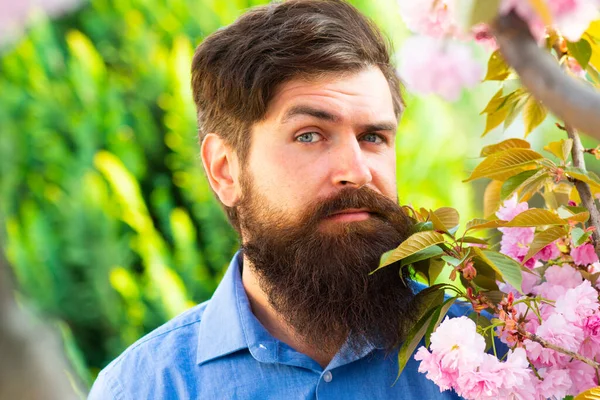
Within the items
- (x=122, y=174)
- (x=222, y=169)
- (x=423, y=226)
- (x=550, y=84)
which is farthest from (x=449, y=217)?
(x=122, y=174)

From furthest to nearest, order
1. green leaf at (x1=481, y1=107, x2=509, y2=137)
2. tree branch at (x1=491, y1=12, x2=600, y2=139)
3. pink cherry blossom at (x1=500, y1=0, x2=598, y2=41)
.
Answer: green leaf at (x1=481, y1=107, x2=509, y2=137), pink cherry blossom at (x1=500, y1=0, x2=598, y2=41), tree branch at (x1=491, y1=12, x2=600, y2=139)

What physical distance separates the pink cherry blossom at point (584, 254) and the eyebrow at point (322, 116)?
0.60 m

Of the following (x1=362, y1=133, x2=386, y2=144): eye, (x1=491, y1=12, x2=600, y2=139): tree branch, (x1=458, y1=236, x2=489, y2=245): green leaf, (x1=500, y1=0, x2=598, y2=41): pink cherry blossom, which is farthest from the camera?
(x1=362, y1=133, x2=386, y2=144): eye

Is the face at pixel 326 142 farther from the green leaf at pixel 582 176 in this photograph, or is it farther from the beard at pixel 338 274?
the green leaf at pixel 582 176

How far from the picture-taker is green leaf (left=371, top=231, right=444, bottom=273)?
1401mm

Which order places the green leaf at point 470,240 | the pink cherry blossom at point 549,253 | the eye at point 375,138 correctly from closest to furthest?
the green leaf at point 470,240
the pink cherry blossom at point 549,253
the eye at point 375,138

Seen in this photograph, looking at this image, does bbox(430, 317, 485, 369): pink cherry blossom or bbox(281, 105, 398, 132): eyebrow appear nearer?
bbox(430, 317, 485, 369): pink cherry blossom

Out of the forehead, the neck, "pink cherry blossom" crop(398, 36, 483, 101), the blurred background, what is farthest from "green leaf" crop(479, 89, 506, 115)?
the blurred background

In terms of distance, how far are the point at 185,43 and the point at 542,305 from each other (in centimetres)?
260

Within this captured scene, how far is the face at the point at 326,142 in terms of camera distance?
1.85m

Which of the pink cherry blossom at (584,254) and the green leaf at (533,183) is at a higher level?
the green leaf at (533,183)

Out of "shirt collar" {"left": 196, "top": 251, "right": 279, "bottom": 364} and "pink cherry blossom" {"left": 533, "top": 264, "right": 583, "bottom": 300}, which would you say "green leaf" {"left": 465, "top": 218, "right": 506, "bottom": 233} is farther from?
"shirt collar" {"left": 196, "top": 251, "right": 279, "bottom": 364}

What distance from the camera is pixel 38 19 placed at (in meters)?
4.02

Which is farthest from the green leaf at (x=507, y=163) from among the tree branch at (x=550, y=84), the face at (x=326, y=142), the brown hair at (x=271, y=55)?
the tree branch at (x=550, y=84)
